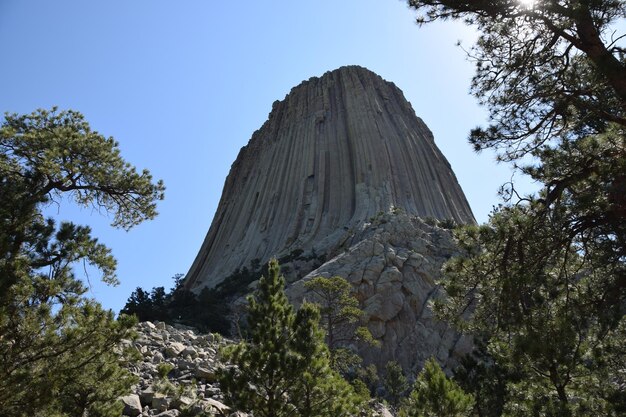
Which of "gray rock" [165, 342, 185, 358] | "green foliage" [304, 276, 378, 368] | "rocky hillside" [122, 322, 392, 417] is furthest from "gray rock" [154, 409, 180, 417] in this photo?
"green foliage" [304, 276, 378, 368]

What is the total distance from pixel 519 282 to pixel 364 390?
9029 mm

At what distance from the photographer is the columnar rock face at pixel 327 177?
44656 mm

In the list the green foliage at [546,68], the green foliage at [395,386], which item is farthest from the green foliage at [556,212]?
the green foliage at [395,386]

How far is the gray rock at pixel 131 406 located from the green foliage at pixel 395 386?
15.0m

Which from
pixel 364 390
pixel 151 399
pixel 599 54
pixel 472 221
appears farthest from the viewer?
pixel 472 221

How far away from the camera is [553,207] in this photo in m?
6.11

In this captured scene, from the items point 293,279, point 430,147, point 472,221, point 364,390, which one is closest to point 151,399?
point 364,390

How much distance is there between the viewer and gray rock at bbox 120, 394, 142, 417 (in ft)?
28.4

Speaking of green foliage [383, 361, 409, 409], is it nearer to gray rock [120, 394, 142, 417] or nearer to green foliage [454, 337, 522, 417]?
green foliage [454, 337, 522, 417]

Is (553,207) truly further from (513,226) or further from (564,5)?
(564,5)

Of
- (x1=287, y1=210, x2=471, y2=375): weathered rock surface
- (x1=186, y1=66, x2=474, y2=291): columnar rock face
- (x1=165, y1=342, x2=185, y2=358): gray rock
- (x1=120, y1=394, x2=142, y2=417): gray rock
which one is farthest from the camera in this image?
(x1=186, y1=66, x2=474, y2=291): columnar rock face

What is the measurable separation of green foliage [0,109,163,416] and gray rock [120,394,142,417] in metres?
1.21

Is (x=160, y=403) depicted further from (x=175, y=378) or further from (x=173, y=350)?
(x=173, y=350)

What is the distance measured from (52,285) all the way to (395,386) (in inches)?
727
